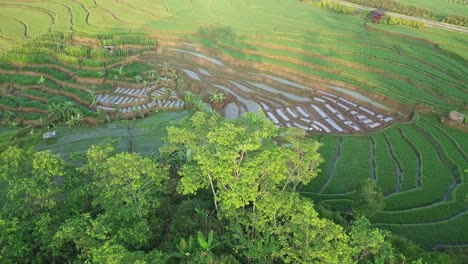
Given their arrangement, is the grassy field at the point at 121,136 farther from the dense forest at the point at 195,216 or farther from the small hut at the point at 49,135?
the dense forest at the point at 195,216

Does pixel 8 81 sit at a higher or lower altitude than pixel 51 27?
lower

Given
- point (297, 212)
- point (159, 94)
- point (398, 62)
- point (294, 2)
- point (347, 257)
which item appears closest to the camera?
point (347, 257)

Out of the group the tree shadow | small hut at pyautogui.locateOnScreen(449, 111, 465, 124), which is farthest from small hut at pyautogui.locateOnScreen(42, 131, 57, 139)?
small hut at pyautogui.locateOnScreen(449, 111, 465, 124)

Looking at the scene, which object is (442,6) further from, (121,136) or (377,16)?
(121,136)

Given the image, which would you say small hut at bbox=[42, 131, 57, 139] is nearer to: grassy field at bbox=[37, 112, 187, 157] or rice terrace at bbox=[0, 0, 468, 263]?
grassy field at bbox=[37, 112, 187, 157]

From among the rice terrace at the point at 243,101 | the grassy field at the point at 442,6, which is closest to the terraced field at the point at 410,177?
the rice terrace at the point at 243,101

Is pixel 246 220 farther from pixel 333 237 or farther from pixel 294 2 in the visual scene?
pixel 294 2

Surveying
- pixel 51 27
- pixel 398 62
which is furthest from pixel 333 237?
pixel 51 27
